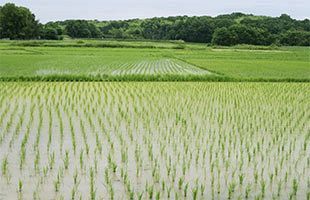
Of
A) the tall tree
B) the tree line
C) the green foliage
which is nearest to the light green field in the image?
the tree line

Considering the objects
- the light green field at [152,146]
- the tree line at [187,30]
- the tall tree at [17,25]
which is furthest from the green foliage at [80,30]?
the light green field at [152,146]

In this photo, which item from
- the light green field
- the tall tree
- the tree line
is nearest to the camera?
the light green field

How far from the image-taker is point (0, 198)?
4113mm

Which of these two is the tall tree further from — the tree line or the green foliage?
the green foliage

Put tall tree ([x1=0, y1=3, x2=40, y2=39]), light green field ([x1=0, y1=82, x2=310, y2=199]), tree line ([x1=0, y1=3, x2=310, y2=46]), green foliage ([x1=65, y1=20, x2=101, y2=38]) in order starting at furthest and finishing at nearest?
green foliage ([x1=65, y1=20, x2=101, y2=38]) → tall tree ([x1=0, y1=3, x2=40, y2=39]) → tree line ([x1=0, y1=3, x2=310, y2=46]) → light green field ([x1=0, y1=82, x2=310, y2=199])

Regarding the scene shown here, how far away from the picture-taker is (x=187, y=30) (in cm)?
7050

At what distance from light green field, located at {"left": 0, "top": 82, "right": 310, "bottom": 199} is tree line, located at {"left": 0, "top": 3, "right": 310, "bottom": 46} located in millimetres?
52188

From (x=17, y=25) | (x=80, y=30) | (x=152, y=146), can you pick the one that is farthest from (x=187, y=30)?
(x=152, y=146)

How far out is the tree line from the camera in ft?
205

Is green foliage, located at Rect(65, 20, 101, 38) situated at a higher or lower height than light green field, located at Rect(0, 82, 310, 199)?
lower

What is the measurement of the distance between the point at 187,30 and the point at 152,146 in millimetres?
65315

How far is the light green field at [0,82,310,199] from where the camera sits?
4477 millimetres

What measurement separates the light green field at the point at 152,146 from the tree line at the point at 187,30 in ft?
171

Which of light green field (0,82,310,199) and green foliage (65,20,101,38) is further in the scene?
green foliage (65,20,101,38)
